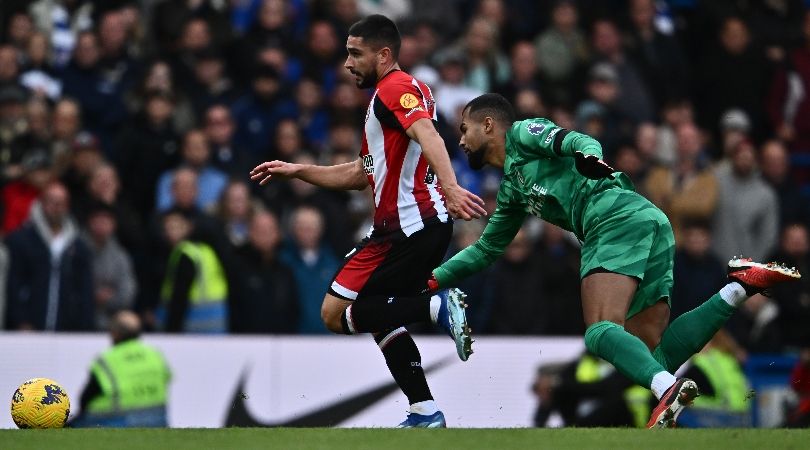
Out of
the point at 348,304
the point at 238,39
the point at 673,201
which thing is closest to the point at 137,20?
the point at 238,39

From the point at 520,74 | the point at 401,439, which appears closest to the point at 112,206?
the point at 520,74

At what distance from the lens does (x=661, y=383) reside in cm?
924

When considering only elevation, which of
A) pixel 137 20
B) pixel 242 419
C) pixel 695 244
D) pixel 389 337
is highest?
pixel 137 20

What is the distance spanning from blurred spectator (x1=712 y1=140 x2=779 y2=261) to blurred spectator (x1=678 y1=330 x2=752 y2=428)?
2.60 meters

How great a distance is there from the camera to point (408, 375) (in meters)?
10.2

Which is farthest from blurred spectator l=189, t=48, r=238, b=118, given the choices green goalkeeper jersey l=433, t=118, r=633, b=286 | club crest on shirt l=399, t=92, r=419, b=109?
club crest on shirt l=399, t=92, r=419, b=109

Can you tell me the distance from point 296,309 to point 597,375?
2.93 meters

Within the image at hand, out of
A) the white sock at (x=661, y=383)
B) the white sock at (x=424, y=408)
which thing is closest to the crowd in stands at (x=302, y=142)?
the white sock at (x=424, y=408)

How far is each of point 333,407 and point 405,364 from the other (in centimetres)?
514

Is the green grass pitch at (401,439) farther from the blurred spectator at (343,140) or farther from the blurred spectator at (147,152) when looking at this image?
the blurred spectator at (343,140)

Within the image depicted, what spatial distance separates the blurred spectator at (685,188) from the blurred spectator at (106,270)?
5530mm

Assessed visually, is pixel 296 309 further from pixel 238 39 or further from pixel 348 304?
pixel 348 304

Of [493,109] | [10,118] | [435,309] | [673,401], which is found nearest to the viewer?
[673,401]

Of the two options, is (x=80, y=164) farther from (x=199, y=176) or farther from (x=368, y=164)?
(x=368, y=164)
